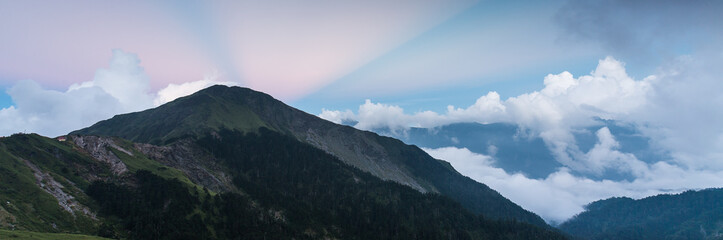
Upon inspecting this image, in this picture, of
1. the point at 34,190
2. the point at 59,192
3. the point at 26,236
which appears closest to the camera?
the point at 26,236

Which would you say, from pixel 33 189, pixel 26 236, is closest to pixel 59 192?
pixel 33 189

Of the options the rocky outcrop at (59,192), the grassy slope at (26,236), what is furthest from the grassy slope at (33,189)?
the grassy slope at (26,236)

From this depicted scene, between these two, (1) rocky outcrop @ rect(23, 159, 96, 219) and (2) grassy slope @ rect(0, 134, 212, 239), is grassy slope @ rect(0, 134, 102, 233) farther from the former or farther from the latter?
(1) rocky outcrop @ rect(23, 159, 96, 219)

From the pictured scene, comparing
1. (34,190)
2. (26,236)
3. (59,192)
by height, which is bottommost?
(26,236)

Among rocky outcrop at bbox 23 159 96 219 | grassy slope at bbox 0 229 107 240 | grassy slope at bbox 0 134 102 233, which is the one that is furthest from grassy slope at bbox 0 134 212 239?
rocky outcrop at bbox 23 159 96 219

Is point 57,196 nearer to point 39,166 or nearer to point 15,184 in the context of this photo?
point 15,184

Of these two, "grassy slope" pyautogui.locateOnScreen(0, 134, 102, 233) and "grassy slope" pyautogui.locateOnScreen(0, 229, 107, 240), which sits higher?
"grassy slope" pyautogui.locateOnScreen(0, 134, 102, 233)

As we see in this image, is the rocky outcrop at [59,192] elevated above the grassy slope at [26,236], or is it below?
above

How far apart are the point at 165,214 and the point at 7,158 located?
7303 cm

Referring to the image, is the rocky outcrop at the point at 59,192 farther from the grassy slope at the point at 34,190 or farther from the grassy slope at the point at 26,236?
the grassy slope at the point at 26,236

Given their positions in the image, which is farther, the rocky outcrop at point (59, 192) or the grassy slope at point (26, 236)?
the rocky outcrop at point (59, 192)

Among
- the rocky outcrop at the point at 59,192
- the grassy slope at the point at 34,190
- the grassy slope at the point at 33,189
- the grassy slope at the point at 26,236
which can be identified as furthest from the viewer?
the rocky outcrop at the point at 59,192

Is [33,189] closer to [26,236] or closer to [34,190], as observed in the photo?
[34,190]

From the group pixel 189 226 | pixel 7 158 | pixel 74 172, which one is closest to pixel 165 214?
pixel 189 226
